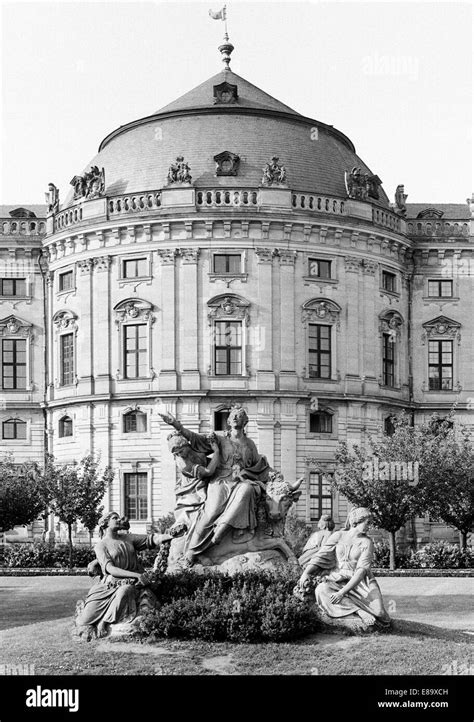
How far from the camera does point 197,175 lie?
60.1 meters

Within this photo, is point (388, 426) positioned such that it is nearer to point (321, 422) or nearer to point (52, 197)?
point (321, 422)

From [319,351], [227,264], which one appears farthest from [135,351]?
[319,351]

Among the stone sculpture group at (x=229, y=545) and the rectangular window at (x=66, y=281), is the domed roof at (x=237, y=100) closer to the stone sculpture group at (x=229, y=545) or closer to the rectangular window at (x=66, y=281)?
the rectangular window at (x=66, y=281)

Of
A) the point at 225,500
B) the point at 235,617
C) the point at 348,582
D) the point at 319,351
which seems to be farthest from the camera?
the point at 319,351

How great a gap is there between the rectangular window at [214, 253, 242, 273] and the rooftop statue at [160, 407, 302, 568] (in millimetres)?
36049

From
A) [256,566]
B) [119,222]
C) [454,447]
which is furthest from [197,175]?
[256,566]

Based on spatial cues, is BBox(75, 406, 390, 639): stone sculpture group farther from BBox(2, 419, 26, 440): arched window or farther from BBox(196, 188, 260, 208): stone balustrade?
BBox(2, 419, 26, 440): arched window

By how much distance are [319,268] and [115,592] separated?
1653 inches

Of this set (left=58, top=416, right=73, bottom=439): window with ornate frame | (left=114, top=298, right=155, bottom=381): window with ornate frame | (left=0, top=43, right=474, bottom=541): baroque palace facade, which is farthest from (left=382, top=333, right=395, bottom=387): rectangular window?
(left=58, top=416, right=73, bottom=439): window with ornate frame

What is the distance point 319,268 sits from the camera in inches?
2376

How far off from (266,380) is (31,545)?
13.8m

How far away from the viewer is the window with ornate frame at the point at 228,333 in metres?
58.7

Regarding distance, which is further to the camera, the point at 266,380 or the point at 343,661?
the point at 266,380

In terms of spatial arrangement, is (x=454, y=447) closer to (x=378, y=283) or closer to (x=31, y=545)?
(x=378, y=283)
